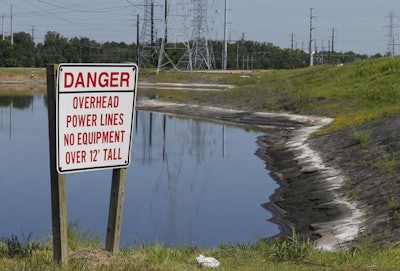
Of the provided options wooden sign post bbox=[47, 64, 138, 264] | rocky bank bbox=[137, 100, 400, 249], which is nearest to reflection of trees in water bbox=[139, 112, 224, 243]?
rocky bank bbox=[137, 100, 400, 249]

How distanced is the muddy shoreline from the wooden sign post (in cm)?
664

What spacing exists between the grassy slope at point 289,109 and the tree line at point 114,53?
9.98 m

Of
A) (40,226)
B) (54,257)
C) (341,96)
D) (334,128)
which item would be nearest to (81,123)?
(54,257)

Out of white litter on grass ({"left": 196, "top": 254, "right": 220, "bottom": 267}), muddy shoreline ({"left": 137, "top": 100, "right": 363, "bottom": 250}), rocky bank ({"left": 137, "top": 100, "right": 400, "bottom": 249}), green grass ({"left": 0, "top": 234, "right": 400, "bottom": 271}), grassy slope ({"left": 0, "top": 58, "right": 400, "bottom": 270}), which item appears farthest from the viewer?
muddy shoreline ({"left": 137, "top": 100, "right": 363, "bottom": 250})

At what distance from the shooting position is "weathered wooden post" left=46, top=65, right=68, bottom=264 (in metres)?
7.27

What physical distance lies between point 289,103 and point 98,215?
32.6 meters

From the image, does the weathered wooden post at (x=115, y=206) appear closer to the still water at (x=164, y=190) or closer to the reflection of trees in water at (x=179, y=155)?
the still water at (x=164, y=190)

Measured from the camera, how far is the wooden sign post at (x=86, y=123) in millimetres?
7277

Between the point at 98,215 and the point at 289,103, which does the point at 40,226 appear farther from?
the point at 289,103

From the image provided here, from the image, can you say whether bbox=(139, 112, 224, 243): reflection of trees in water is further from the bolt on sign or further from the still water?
the bolt on sign

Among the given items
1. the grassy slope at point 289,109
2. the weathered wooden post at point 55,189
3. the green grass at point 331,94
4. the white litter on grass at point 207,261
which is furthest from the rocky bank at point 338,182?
the weathered wooden post at point 55,189

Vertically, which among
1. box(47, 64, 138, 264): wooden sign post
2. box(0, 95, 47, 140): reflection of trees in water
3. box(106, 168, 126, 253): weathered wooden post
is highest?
box(47, 64, 138, 264): wooden sign post

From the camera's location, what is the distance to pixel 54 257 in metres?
7.53

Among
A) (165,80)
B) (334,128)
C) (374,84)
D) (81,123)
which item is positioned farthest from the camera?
(165,80)
